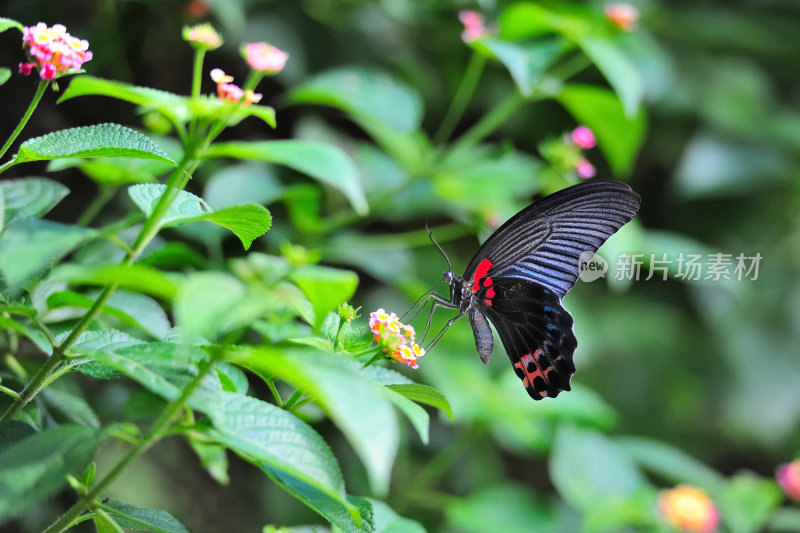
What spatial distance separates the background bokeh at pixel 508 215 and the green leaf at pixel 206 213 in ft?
2.64

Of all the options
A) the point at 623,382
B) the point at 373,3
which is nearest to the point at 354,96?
the point at 373,3

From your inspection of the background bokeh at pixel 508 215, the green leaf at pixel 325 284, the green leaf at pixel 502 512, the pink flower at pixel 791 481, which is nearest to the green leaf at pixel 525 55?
the background bokeh at pixel 508 215

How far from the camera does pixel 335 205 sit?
5.98ft

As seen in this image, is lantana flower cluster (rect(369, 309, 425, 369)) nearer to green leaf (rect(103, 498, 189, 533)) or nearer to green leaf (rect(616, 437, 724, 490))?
green leaf (rect(103, 498, 189, 533))

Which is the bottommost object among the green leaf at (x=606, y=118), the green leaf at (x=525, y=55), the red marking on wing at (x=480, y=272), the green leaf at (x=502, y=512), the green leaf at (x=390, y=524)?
the green leaf at (x=502, y=512)

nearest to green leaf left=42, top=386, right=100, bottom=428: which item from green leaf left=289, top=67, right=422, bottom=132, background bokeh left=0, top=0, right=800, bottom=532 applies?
background bokeh left=0, top=0, right=800, bottom=532

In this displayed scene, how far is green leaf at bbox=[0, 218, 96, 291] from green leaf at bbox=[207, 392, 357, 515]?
0.17 metres

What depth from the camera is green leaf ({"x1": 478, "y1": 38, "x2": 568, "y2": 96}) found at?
1.35 meters

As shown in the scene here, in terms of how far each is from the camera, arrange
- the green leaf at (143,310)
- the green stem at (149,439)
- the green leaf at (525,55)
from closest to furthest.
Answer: the green stem at (149,439)
the green leaf at (143,310)
the green leaf at (525,55)

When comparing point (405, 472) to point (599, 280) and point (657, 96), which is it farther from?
point (657, 96)

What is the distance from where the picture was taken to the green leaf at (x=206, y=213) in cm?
61

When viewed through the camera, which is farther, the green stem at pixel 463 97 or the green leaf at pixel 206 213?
the green stem at pixel 463 97

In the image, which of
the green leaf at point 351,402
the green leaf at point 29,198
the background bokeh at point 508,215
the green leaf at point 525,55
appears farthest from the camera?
the background bokeh at point 508,215

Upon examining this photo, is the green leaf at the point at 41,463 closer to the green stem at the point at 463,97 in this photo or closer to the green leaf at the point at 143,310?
the green leaf at the point at 143,310
